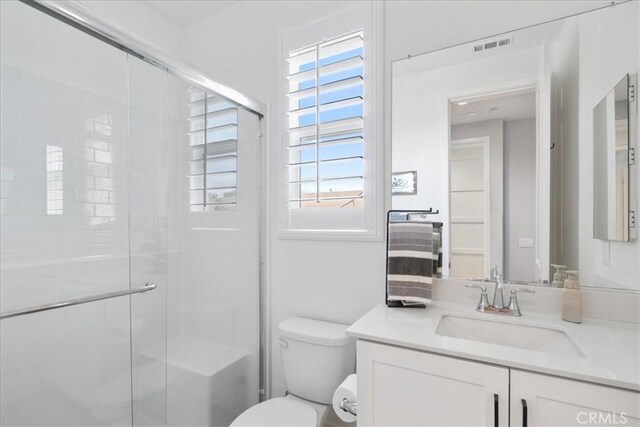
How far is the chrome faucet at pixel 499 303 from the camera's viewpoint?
1196 mm

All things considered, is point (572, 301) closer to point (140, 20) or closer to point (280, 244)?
point (280, 244)

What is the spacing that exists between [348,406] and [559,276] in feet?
3.13

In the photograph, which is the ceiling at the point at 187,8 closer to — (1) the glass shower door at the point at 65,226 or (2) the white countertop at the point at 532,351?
(1) the glass shower door at the point at 65,226

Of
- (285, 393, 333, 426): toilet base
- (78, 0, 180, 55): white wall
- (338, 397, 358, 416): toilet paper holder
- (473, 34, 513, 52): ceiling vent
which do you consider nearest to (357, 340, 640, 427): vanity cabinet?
(338, 397, 358, 416): toilet paper holder

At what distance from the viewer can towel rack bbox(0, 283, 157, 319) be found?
1.21 meters

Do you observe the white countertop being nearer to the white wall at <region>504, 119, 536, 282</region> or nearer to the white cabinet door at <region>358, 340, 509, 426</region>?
the white cabinet door at <region>358, 340, 509, 426</region>

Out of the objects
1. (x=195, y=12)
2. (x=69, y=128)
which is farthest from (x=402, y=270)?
(x=195, y=12)

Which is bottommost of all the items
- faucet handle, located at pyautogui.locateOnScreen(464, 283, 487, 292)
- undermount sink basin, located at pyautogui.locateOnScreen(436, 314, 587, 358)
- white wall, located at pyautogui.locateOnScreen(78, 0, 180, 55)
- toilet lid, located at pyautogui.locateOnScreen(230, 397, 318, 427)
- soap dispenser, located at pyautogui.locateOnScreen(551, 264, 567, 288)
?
toilet lid, located at pyautogui.locateOnScreen(230, 397, 318, 427)

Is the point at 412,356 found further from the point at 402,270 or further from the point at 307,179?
the point at 307,179

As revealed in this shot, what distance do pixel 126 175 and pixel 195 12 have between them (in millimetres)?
1267

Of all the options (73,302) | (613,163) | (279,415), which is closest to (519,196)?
(613,163)

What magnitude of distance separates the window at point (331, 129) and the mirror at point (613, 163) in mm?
830

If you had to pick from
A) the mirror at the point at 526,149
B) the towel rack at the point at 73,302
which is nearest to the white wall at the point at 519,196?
the mirror at the point at 526,149

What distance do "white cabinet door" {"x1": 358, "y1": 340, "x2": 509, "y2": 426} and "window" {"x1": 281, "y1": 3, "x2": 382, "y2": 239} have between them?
2.20 feet
